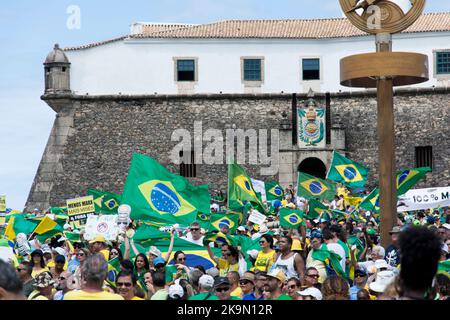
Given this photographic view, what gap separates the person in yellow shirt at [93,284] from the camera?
8609 mm

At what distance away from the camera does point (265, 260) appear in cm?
1591

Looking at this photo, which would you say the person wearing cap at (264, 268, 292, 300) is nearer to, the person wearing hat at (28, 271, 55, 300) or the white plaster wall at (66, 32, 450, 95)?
the person wearing hat at (28, 271, 55, 300)

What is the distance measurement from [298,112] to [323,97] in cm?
147

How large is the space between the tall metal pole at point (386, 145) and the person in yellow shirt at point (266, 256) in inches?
250

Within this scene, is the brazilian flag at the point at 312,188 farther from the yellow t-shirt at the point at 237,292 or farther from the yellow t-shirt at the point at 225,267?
the yellow t-shirt at the point at 237,292

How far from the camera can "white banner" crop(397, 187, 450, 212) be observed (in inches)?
1069

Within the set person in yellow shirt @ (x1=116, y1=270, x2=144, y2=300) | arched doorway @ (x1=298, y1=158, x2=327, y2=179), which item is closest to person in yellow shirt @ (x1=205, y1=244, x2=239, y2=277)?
person in yellow shirt @ (x1=116, y1=270, x2=144, y2=300)

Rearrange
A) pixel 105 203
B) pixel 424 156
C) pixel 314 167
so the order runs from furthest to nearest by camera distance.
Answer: pixel 314 167 < pixel 424 156 < pixel 105 203

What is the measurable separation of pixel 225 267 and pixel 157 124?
33.7 meters

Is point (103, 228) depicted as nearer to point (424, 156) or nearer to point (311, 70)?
point (424, 156)

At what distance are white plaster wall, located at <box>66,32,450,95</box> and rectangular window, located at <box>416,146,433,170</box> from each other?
2.62 metres

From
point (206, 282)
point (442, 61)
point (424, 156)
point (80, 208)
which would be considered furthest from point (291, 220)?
point (442, 61)

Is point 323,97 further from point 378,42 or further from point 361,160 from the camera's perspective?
point 378,42
